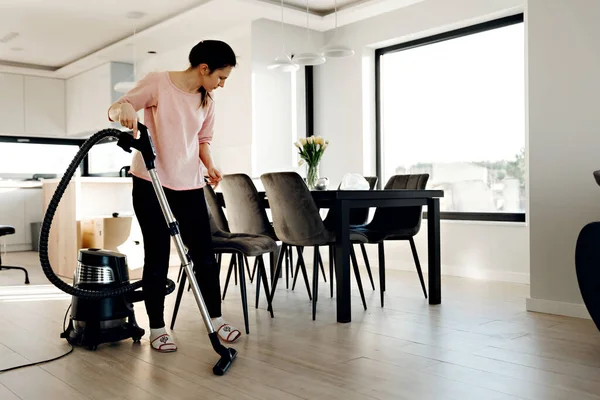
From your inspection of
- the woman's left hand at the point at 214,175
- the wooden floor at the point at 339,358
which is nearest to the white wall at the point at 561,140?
the wooden floor at the point at 339,358

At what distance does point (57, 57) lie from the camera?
7594 millimetres

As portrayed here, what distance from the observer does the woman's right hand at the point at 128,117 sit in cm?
219

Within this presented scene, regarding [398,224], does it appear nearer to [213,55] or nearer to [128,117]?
[213,55]

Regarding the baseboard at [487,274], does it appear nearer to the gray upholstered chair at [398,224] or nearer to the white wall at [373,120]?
the white wall at [373,120]

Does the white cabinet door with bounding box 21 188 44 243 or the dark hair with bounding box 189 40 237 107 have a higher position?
the dark hair with bounding box 189 40 237 107

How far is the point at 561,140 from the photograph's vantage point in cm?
329

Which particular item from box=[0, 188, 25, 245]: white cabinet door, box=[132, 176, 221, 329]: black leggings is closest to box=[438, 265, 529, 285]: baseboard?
box=[132, 176, 221, 329]: black leggings

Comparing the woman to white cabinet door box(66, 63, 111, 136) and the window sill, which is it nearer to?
the window sill

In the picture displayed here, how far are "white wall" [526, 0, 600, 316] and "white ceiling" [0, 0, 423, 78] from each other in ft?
7.07

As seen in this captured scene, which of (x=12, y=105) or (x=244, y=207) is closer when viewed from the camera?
(x=244, y=207)

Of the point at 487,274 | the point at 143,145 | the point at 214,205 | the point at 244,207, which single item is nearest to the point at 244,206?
the point at 244,207

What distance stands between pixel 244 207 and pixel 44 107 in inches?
235

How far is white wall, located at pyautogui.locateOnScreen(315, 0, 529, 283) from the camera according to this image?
4728 millimetres

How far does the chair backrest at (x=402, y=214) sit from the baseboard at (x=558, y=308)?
84cm
